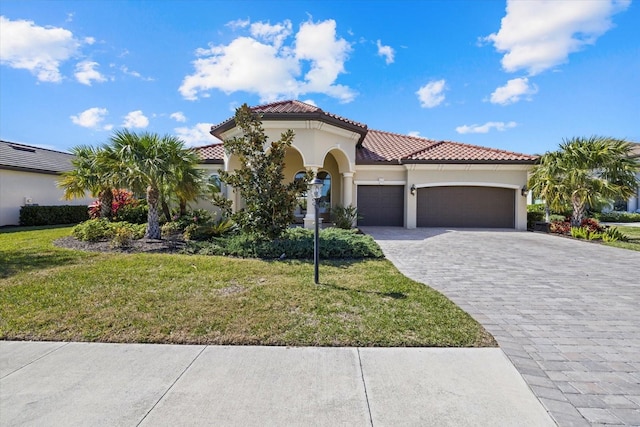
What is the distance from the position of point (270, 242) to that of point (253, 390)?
243 inches

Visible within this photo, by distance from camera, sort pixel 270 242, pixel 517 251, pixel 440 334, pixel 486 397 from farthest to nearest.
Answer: pixel 517 251, pixel 270 242, pixel 440 334, pixel 486 397

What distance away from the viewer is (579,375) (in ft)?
10.1

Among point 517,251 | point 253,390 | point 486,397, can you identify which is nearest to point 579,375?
point 486,397

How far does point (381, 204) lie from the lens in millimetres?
16688

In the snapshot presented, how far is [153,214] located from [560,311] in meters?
11.4

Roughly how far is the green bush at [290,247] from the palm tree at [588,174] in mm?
9889

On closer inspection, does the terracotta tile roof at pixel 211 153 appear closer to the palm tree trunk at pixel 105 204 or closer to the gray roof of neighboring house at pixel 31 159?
the palm tree trunk at pixel 105 204

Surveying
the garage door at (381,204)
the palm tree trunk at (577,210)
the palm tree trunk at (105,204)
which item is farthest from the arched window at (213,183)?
the palm tree trunk at (577,210)

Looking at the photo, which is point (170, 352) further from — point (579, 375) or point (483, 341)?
→ point (579, 375)

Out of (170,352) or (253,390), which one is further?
(170,352)

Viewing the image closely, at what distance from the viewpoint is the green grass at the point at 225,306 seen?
384 cm

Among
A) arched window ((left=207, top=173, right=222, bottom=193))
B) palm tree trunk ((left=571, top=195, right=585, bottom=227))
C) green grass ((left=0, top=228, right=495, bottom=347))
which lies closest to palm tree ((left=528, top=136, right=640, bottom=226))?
palm tree trunk ((left=571, top=195, right=585, bottom=227))

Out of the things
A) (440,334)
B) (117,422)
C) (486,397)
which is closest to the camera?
(117,422)

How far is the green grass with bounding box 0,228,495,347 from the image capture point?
3.84m
